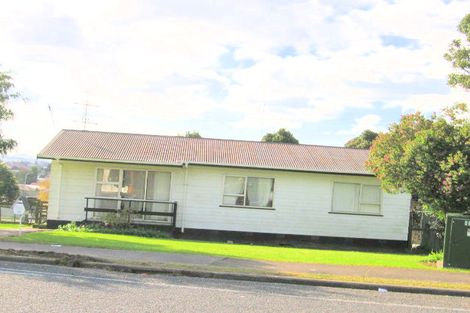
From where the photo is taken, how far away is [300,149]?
966 inches

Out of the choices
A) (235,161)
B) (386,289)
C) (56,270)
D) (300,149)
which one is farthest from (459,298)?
(300,149)

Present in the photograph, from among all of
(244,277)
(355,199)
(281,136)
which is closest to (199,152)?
(355,199)

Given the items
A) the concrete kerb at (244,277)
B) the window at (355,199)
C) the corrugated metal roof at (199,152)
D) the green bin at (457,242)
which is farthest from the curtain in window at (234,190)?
the concrete kerb at (244,277)

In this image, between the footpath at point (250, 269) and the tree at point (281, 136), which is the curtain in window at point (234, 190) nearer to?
the footpath at point (250, 269)

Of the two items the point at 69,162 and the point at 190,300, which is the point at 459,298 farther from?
the point at 69,162

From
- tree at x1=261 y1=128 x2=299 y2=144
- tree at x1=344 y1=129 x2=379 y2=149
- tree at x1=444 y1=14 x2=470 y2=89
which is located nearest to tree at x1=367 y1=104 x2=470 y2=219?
tree at x1=444 y1=14 x2=470 y2=89

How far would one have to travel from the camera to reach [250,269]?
11148 millimetres

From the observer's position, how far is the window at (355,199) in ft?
72.8

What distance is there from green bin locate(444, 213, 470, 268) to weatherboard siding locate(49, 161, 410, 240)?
9.16m

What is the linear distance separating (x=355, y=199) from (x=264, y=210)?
3712 mm

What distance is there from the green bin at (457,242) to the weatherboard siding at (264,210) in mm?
9159

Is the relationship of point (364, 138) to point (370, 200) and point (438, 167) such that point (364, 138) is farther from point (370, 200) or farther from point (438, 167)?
point (438, 167)

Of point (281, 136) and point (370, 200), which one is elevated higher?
point (281, 136)

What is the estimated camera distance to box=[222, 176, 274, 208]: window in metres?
22.1
